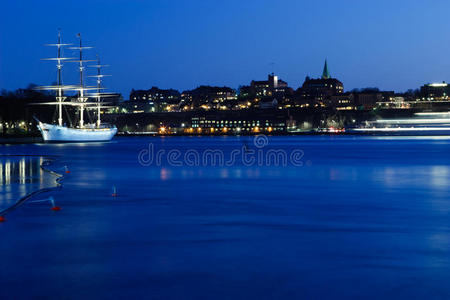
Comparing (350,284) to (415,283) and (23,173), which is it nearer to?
(415,283)

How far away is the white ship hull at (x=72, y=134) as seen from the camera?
128750 millimetres

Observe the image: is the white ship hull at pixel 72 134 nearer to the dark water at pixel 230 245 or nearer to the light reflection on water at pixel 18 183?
the light reflection on water at pixel 18 183

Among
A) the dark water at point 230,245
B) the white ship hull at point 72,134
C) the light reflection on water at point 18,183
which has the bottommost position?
the dark water at point 230,245

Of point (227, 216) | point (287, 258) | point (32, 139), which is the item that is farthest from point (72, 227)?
point (32, 139)

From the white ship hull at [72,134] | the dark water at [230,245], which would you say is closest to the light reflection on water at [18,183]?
the dark water at [230,245]

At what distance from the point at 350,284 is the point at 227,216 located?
8.49 m

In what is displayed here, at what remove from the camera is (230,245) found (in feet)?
44.7

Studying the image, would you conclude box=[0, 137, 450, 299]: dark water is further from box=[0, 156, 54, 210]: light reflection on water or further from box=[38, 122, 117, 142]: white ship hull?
box=[38, 122, 117, 142]: white ship hull

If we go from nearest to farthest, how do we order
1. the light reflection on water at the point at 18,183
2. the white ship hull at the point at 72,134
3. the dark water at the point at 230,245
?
the dark water at the point at 230,245, the light reflection on water at the point at 18,183, the white ship hull at the point at 72,134

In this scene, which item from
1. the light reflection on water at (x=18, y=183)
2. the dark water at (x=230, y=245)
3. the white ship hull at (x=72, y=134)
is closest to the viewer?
the dark water at (x=230, y=245)

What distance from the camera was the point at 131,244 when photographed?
45.4 feet

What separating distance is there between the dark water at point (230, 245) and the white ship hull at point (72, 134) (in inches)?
4218

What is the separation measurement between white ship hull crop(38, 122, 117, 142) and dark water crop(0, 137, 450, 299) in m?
107

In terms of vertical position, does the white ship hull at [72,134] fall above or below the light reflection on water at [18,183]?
above
